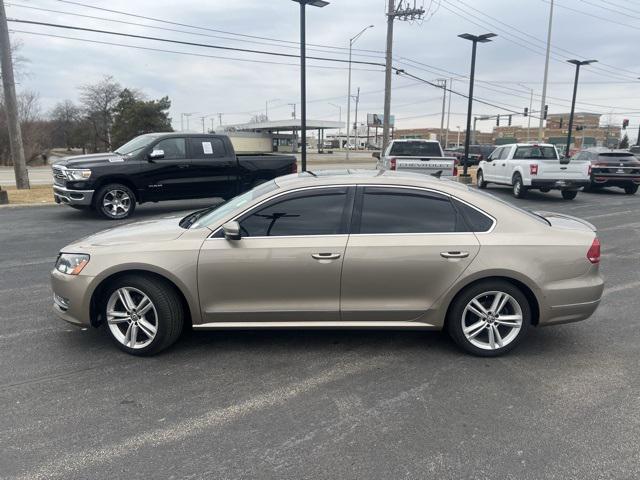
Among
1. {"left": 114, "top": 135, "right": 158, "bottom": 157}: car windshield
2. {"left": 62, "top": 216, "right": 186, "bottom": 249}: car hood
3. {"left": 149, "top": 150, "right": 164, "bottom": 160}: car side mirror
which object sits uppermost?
{"left": 114, "top": 135, "right": 158, "bottom": 157}: car windshield

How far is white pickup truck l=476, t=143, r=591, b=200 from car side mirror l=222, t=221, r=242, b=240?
44.4ft

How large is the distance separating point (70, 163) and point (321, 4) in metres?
9.39

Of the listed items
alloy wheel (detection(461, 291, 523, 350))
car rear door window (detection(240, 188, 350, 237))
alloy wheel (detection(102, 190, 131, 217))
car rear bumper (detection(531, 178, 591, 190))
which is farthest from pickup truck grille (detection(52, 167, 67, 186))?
A: car rear bumper (detection(531, 178, 591, 190))

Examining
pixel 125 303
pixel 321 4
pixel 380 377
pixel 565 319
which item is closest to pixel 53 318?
pixel 125 303

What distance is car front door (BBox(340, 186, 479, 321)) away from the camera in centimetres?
382

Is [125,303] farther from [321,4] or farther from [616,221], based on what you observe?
[321,4]

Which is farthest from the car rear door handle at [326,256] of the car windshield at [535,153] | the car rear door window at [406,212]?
the car windshield at [535,153]

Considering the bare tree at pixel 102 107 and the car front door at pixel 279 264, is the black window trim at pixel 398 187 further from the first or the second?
the bare tree at pixel 102 107

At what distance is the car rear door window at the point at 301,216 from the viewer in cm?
390

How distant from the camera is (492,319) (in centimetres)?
396

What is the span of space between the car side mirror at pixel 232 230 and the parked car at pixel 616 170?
58.1 ft

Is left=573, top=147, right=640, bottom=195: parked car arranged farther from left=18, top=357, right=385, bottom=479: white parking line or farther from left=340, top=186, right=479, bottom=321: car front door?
left=18, top=357, right=385, bottom=479: white parking line

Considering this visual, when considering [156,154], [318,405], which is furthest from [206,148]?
[318,405]

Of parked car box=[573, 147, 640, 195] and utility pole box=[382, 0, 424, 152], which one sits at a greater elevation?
utility pole box=[382, 0, 424, 152]
